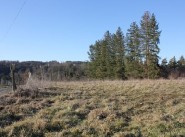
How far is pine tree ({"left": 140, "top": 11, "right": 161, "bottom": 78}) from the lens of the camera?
46.7m

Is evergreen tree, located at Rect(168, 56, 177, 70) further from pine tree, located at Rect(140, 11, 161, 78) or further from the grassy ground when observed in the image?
the grassy ground

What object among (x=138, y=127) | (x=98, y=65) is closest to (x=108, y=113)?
(x=138, y=127)

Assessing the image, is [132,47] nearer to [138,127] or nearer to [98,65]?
[98,65]

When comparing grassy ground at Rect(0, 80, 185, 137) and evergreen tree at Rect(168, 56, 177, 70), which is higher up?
evergreen tree at Rect(168, 56, 177, 70)

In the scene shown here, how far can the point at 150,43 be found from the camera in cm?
4706

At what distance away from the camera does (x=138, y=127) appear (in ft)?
30.9

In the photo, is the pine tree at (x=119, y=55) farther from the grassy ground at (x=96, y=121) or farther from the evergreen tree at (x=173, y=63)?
the grassy ground at (x=96, y=121)

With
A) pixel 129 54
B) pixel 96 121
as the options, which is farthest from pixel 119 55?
pixel 96 121

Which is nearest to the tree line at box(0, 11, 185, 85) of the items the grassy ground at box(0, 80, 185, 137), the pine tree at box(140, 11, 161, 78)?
the pine tree at box(140, 11, 161, 78)

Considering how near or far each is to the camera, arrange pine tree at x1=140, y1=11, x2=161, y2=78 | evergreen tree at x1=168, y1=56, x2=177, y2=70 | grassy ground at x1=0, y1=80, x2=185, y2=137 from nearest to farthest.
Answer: grassy ground at x1=0, y1=80, x2=185, y2=137
pine tree at x1=140, y1=11, x2=161, y2=78
evergreen tree at x1=168, y1=56, x2=177, y2=70

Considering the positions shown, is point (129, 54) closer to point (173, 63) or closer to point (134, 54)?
point (134, 54)

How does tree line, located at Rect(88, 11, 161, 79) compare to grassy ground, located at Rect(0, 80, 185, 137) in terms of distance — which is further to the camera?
tree line, located at Rect(88, 11, 161, 79)

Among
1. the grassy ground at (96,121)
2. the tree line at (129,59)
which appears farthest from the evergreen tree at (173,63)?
the grassy ground at (96,121)

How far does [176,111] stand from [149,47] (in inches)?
1425
